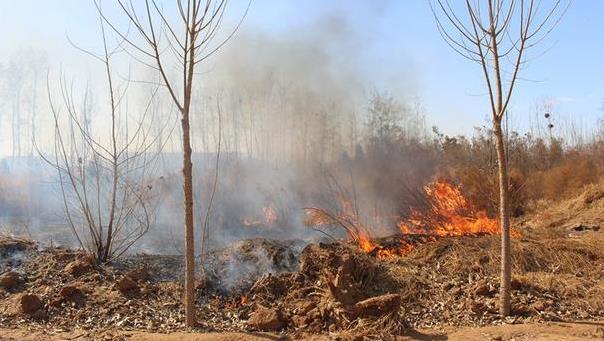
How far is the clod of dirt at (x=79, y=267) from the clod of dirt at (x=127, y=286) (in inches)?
38.0

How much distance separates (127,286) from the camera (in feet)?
22.5

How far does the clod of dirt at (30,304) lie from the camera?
21.1 feet

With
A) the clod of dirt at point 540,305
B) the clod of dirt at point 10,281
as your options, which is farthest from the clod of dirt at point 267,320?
the clod of dirt at point 10,281

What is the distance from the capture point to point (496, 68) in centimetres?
542

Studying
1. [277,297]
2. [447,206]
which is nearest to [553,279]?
[277,297]

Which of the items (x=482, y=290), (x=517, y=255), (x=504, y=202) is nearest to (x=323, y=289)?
(x=482, y=290)

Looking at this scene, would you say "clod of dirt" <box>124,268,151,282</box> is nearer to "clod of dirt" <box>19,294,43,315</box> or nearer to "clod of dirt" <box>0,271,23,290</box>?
"clod of dirt" <box>19,294,43,315</box>

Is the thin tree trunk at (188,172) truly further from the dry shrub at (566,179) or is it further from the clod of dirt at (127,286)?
the dry shrub at (566,179)

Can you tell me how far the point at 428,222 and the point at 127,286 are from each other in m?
8.01

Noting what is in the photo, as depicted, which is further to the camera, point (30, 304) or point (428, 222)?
point (428, 222)

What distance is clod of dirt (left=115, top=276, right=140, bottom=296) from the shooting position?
22.5 feet

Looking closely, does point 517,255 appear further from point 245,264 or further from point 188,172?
point 188,172

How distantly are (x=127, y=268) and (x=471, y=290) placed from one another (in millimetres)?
5401

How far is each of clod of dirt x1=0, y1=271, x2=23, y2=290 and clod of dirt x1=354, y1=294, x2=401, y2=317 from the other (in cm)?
532
